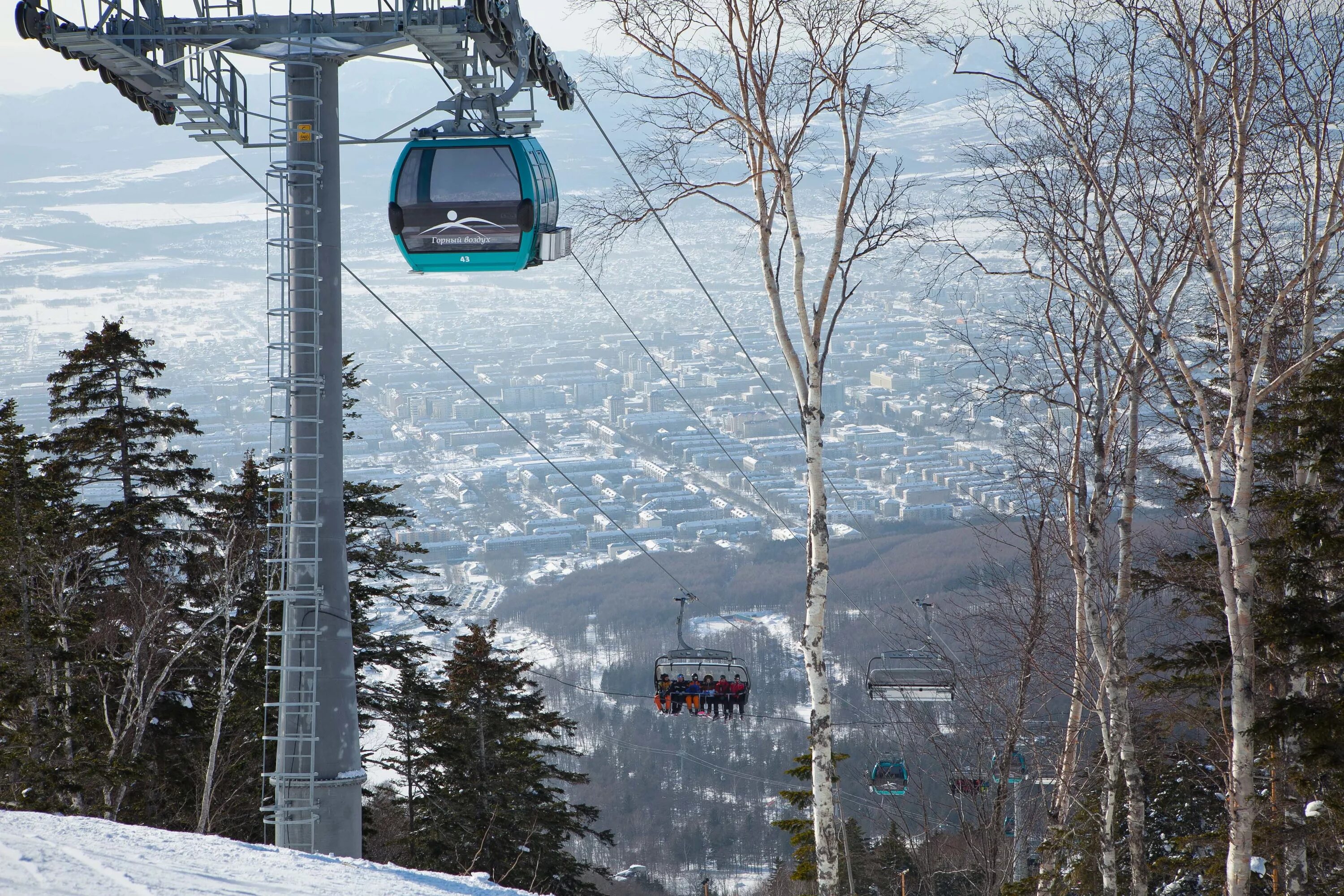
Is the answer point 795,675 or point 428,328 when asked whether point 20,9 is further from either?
point 428,328

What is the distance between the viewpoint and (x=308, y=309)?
22.6 ft

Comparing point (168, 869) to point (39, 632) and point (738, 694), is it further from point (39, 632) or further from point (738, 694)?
point (738, 694)

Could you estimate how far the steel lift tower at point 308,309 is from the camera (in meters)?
6.93

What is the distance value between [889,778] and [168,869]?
594 inches

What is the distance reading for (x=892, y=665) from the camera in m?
52.1

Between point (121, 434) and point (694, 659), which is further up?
point (121, 434)

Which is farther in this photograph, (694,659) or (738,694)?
(738,694)

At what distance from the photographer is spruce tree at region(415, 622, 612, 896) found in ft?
64.7

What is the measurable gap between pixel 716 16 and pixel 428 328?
533ft

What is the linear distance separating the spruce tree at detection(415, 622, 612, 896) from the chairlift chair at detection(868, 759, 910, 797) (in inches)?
227

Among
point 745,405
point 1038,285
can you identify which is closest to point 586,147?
point 745,405

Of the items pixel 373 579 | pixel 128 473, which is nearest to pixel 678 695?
pixel 373 579

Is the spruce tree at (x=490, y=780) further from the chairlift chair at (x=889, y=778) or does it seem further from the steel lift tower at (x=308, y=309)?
the steel lift tower at (x=308, y=309)

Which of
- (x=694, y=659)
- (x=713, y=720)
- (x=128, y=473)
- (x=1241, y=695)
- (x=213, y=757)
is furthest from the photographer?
(x=713, y=720)
